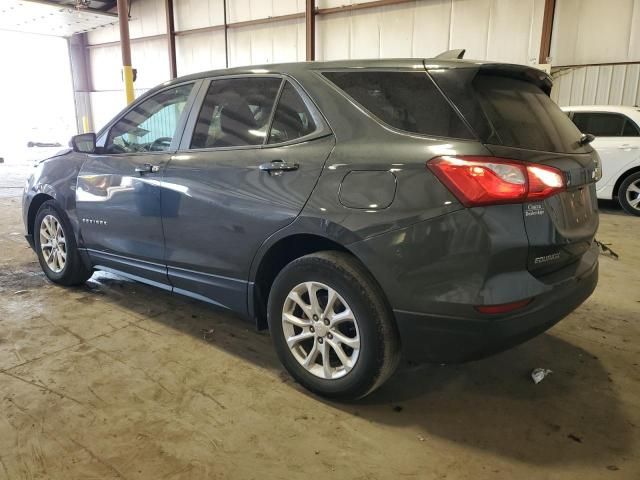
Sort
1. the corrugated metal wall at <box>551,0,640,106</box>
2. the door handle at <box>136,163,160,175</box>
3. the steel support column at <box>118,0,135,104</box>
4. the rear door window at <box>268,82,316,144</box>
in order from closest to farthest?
the rear door window at <box>268,82,316,144</box> < the door handle at <box>136,163,160,175</box> < the corrugated metal wall at <box>551,0,640,106</box> < the steel support column at <box>118,0,135,104</box>

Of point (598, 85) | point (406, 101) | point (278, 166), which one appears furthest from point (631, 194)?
point (278, 166)

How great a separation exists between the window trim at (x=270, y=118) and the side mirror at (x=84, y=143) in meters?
0.96

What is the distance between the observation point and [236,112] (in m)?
2.63

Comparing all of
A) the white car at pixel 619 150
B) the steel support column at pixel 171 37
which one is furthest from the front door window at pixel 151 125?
the steel support column at pixel 171 37

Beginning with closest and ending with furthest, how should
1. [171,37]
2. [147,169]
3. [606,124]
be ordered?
[147,169] → [606,124] → [171,37]

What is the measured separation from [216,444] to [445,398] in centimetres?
109

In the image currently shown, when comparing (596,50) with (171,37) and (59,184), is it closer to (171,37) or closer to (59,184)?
(59,184)

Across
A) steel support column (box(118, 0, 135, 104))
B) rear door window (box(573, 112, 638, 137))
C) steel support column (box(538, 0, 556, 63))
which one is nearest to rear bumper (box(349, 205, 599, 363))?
rear door window (box(573, 112, 638, 137))

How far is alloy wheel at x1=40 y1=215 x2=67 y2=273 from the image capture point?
3.76 meters

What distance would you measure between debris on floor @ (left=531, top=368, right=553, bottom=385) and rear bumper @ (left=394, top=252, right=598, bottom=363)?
0.60 m

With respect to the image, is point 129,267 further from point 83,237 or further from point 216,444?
point 216,444

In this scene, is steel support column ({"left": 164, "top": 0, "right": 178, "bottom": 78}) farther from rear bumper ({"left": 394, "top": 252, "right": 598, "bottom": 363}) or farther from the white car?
rear bumper ({"left": 394, "top": 252, "right": 598, "bottom": 363})

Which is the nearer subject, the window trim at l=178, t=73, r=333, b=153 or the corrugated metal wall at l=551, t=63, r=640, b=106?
the window trim at l=178, t=73, r=333, b=153

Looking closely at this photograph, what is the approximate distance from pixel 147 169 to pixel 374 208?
5.31ft
